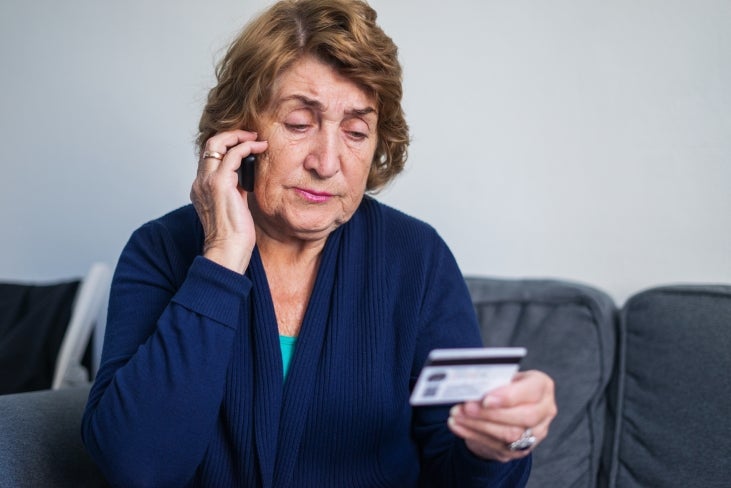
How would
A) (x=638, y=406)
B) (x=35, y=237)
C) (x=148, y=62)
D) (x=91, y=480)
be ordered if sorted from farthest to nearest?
(x=35, y=237)
(x=148, y=62)
(x=638, y=406)
(x=91, y=480)

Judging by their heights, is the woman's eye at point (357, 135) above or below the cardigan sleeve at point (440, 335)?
above

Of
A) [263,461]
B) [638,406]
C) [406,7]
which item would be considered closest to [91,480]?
[263,461]

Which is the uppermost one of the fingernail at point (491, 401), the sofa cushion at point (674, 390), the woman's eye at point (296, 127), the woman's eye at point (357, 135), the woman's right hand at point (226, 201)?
the woman's eye at point (296, 127)

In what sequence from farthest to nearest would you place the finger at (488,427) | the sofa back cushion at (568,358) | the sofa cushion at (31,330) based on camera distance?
1. the sofa cushion at (31,330)
2. the sofa back cushion at (568,358)
3. the finger at (488,427)

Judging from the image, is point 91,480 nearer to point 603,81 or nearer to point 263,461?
point 263,461

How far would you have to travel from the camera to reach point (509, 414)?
1.02 meters

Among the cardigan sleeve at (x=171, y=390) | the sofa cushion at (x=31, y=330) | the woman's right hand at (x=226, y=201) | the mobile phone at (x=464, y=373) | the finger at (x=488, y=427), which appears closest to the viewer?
the mobile phone at (x=464, y=373)

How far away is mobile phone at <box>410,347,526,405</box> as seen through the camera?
920mm

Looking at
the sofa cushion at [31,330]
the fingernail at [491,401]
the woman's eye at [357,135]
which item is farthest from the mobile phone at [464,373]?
the sofa cushion at [31,330]

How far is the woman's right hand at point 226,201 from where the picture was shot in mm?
1325

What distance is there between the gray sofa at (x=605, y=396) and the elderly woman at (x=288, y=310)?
221mm

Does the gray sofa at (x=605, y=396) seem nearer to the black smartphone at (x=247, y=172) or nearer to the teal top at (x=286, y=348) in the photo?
the teal top at (x=286, y=348)

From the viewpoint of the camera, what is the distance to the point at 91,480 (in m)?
1.46

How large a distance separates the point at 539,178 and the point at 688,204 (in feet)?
1.12
